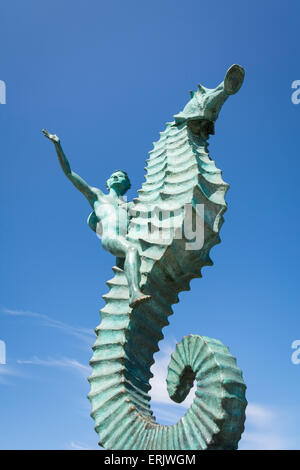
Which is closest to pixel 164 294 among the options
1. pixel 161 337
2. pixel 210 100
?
pixel 161 337

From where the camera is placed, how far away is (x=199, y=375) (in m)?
5.38

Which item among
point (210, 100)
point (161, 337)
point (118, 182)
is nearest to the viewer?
point (161, 337)

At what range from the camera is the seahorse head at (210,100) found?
727 cm

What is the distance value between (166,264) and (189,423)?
2.08m

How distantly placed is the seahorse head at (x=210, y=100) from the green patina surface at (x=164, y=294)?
2cm

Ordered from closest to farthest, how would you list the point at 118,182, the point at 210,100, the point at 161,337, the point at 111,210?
the point at 161,337
the point at 111,210
the point at 210,100
the point at 118,182

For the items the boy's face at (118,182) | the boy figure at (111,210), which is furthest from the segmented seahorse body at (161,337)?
the boy's face at (118,182)

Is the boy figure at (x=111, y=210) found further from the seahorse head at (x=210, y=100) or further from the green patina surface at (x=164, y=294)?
the seahorse head at (x=210, y=100)

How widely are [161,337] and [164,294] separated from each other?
1.95 ft

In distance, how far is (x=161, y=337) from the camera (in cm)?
665

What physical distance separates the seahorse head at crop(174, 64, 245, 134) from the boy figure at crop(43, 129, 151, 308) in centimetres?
→ 147

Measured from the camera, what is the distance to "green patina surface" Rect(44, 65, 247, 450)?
5211 mm

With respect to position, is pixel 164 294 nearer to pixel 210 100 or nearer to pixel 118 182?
pixel 118 182

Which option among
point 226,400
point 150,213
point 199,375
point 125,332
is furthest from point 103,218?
point 226,400
